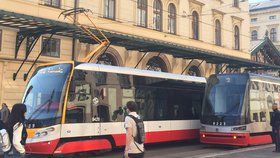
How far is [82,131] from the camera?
12219 millimetres

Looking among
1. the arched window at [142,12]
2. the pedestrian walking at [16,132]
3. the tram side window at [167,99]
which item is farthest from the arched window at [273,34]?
the pedestrian walking at [16,132]

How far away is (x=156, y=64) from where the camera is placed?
2925 centimetres

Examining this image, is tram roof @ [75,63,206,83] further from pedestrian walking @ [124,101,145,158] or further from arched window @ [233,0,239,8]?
arched window @ [233,0,239,8]

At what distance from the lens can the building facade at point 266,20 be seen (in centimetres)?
8469

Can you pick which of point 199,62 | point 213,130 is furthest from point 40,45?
point 199,62

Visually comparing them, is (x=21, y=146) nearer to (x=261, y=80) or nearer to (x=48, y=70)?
(x=48, y=70)

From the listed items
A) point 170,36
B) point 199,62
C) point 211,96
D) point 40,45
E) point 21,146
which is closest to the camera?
point 21,146

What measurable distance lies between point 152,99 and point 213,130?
8.38ft

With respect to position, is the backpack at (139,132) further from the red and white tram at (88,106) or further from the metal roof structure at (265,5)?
the metal roof structure at (265,5)

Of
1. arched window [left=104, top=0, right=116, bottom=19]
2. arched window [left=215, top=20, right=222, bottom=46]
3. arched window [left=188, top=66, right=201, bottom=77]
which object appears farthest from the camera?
arched window [left=215, top=20, right=222, bottom=46]

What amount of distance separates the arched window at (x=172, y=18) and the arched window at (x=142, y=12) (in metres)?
2.73

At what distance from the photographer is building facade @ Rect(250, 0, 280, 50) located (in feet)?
278

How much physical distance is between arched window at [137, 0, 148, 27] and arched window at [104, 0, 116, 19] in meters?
2.29

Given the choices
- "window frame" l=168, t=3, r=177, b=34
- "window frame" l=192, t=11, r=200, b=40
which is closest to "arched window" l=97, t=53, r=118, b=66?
"window frame" l=168, t=3, r=177, b=34
